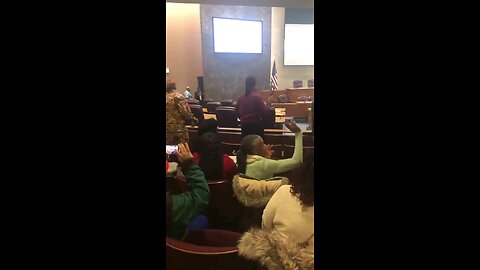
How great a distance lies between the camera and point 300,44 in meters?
1.70

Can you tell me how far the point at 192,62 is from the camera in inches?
67.7

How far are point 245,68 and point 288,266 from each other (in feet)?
3.02

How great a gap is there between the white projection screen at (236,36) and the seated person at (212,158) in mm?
424

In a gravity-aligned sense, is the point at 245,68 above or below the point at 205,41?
below

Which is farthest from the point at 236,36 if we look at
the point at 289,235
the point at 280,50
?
the point at 289,235

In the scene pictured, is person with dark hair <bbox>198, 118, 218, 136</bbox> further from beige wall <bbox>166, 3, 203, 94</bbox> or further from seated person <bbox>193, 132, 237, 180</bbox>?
beige wall <bbox>166, 3, 203, 94</bbox>

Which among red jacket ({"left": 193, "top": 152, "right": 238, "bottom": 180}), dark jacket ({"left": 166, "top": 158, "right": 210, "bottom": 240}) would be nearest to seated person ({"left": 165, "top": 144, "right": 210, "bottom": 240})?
dark jacket ({"left": 166, "top": 158, "right": 210, "bottom": 240})

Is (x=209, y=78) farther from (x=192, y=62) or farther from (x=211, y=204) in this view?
(x=211, y=204)

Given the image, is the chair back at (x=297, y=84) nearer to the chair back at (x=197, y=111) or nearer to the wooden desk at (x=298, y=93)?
the wooden desk at (x=298, y=93)

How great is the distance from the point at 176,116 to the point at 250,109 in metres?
0.34

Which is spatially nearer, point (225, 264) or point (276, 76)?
point (225, 264)

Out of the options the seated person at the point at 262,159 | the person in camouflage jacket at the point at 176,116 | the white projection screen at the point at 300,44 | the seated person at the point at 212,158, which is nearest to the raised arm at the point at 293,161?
the seated person at the point at 262,159
